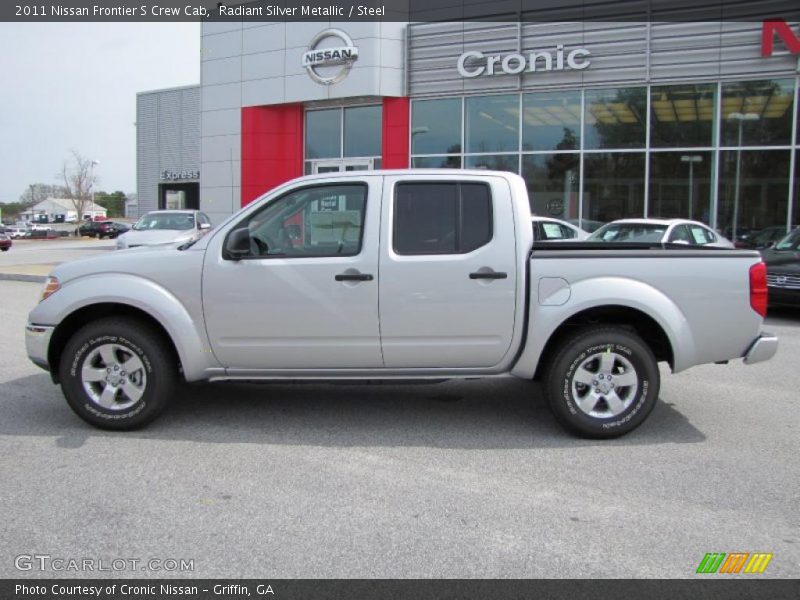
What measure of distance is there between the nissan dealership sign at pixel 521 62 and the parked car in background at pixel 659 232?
6526 mm

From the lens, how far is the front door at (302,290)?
500 centimetres

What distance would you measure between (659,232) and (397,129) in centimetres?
962

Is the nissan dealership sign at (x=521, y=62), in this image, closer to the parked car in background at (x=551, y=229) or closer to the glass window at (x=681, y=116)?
the glass window at (x=681, y=116)

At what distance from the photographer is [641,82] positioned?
59.9ft

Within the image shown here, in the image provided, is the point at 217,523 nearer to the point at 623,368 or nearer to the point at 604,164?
the point at 623,368

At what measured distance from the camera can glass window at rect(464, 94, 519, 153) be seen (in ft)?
64.5

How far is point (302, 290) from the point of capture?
4996 millimetres

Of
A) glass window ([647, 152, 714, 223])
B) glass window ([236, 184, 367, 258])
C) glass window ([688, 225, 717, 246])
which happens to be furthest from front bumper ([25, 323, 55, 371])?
glass window ([647, 152, 714, 223])

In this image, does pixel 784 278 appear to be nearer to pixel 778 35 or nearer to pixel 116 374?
pixel 778 35

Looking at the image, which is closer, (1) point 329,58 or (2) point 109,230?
(1) point 329,58

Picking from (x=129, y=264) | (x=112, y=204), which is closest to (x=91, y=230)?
(x=129, y=264)

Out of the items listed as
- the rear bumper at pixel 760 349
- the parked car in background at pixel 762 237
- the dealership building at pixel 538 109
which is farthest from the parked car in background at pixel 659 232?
→ the rear bumper at pixel 760 349

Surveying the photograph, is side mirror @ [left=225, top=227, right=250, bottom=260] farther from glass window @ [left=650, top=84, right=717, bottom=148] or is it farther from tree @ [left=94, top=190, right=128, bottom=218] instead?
tree @ [left=94, top=190, right=128, bottom=218]

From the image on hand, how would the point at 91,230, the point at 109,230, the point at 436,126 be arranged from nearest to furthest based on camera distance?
the point at 436,126 < the point at 109,230 < the point at 91,230
